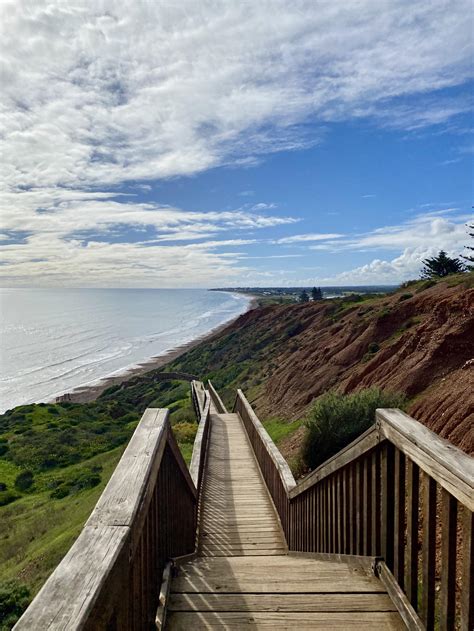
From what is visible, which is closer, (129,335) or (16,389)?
(16,389)

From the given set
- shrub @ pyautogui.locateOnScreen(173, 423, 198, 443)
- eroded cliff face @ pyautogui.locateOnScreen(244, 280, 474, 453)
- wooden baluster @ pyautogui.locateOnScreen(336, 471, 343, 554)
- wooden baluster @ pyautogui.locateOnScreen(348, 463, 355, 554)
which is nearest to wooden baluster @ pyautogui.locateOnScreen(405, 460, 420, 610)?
wooden baluster @ pyautogui.locateOnScreen(348, 463, 355, 554)

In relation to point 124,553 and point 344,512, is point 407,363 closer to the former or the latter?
point 344,512

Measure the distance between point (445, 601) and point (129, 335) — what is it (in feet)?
311

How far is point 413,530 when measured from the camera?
8.49 feet

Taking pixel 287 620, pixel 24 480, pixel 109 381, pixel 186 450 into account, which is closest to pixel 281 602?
pixel 287 620

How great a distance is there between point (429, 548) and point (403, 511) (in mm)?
418

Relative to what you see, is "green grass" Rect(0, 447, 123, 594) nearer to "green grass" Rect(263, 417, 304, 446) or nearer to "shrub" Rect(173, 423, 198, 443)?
"shrub" Rect(173, 423, 198, 443)

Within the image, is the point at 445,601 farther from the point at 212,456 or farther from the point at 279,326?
the point at 279,326

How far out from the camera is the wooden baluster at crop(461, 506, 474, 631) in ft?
6.37

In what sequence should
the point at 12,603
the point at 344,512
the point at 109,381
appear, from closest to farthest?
the point at 344,512, the point at 12,603, the point at 109,381

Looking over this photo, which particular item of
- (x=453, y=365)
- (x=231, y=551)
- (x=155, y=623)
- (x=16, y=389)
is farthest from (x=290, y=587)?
(x=16, y=389)

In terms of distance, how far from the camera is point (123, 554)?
6.02ft

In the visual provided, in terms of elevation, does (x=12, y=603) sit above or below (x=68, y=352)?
above

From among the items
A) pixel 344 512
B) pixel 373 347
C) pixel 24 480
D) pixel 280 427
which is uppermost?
pixel 344 512
